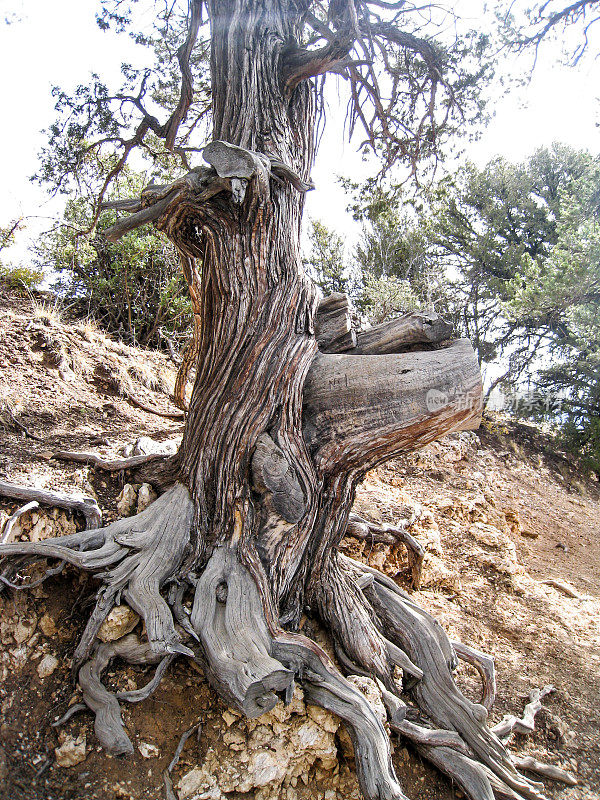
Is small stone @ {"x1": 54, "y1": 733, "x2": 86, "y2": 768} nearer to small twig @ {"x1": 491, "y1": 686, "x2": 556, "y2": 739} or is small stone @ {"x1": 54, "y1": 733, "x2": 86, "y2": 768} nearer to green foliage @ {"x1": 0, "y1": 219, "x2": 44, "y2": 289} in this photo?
small twig @ {"x1": 491, "y1": 686, "x2": 556, "y2": 739}

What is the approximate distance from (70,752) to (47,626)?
62 centimetres

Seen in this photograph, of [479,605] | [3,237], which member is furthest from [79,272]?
[479,605]

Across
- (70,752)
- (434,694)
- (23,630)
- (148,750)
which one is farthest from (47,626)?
(434,694)

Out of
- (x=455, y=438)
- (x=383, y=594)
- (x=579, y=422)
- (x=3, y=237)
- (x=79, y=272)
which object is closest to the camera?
(x=383, y=594)

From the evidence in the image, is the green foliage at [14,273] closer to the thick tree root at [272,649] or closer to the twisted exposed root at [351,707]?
the thick tree root at [272,649]

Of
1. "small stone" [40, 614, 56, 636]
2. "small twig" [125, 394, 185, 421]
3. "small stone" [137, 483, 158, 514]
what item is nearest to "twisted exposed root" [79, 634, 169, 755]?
"small stone" [40, 614, 56, 636]

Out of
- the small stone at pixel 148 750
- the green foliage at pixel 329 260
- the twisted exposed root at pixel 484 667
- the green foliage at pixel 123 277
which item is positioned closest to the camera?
the small stone at pixel 148 750

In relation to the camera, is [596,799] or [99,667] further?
[596,799]

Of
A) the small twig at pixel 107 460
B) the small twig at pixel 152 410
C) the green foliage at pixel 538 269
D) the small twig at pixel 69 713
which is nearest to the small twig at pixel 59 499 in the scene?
the small twig at pixel 107 460

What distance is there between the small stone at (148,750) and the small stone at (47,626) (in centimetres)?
73

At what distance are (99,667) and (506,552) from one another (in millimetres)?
4073

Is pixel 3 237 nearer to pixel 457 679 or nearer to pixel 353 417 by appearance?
pixel 353 417

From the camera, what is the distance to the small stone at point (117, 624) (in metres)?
2.39

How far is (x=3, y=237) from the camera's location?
6.27 meters
